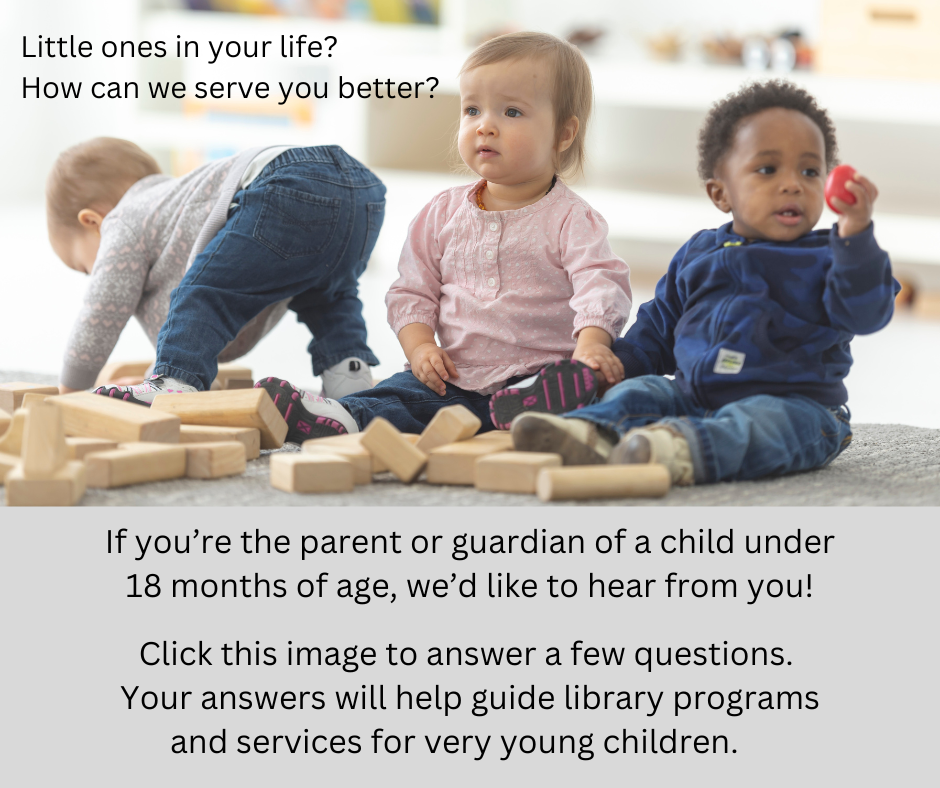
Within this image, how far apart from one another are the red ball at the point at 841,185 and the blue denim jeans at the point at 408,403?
18.0 inches

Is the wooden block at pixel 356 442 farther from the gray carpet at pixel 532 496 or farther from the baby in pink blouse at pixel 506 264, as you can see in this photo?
the baby in pink blouse at pixel 506 264

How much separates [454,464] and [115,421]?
33cm

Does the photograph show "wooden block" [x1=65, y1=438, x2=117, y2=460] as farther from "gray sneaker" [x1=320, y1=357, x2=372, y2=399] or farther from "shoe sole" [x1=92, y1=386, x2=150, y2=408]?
→ "gray sneaker" [x1=320, y1=357, x2=372, y2=399]

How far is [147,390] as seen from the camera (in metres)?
1.26

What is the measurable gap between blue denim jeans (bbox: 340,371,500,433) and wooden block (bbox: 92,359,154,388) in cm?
52

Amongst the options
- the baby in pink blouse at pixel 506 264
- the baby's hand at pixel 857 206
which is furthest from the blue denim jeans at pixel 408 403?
the baby's hand at pixel 857 206

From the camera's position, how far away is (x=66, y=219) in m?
1.61

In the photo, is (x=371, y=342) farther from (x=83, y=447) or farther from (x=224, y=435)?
(x=83, y=447)

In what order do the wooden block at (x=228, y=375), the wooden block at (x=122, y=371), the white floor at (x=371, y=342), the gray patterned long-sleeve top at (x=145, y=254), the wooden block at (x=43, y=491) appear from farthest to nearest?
the white floor at (x=371, y=342) < the wooden block at (x=122, y=371) < the wooden block at (x=228, y=375) < the gray patterned long-sleeve top at (x=145, y=254) < the wooden block at (x=43, y=491)

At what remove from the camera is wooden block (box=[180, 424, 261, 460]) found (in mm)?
1115

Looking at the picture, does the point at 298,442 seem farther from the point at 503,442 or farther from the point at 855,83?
the point at 855,83

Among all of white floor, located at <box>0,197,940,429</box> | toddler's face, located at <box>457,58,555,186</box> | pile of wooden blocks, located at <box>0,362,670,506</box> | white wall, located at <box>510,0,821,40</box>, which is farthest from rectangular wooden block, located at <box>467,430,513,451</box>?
white wall, located at <box>510,0,821,40</box>

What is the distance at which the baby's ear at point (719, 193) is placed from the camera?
3.96 feet

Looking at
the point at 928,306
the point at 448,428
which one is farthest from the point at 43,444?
the point at 928,306
